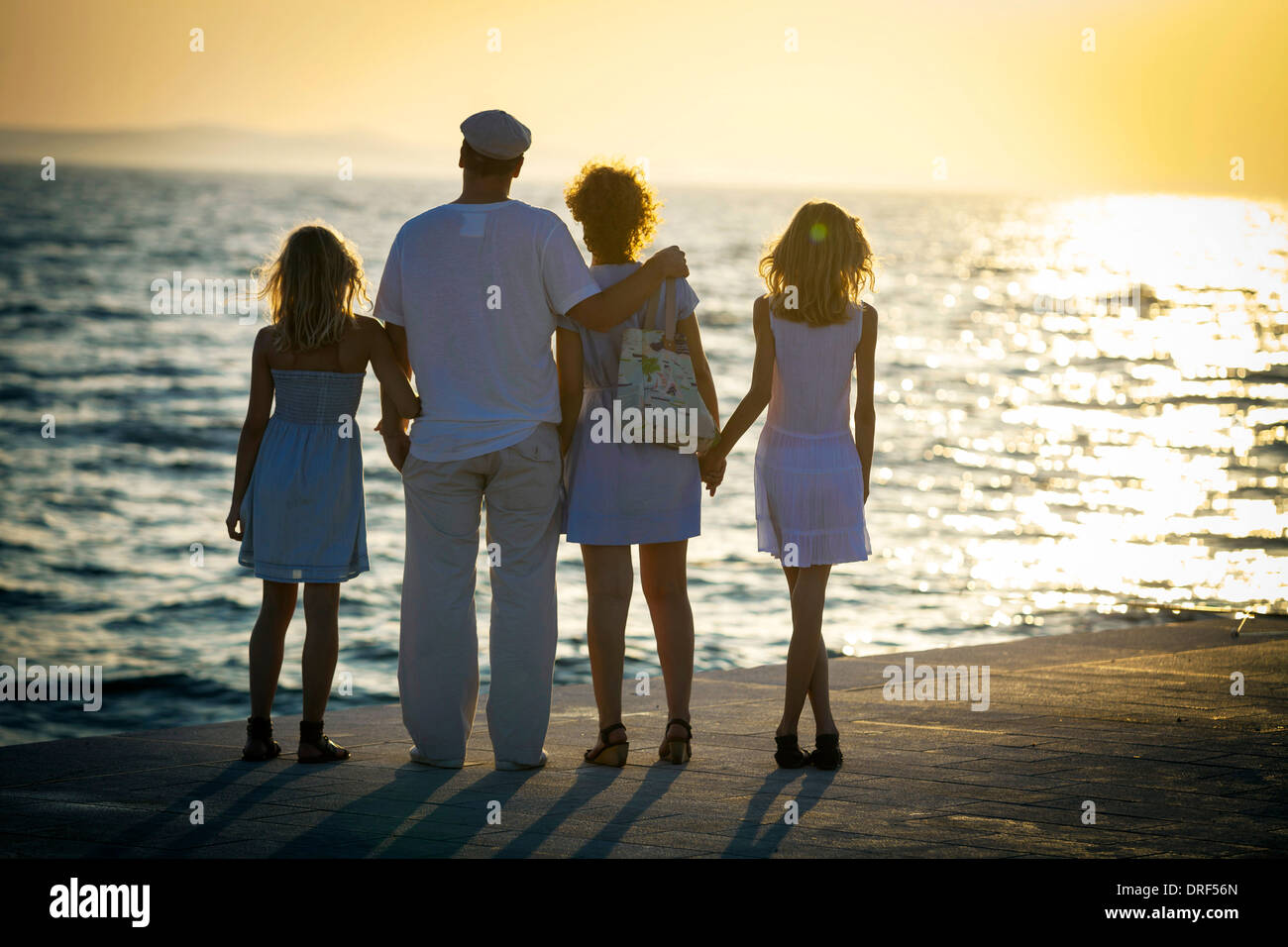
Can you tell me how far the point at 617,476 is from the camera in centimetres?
522

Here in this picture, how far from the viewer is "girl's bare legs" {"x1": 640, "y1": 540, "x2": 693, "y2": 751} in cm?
531

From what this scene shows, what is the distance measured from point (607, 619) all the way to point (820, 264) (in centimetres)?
144

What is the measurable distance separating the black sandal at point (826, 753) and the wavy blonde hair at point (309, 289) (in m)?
2.19

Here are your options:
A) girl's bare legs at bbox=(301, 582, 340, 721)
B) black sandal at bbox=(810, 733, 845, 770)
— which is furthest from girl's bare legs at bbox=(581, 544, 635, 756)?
girl's bare legs at bbox=(301, 582, 340, 721)

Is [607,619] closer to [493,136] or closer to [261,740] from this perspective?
[261,740]

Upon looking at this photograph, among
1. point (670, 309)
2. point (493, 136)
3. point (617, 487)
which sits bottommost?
point (617, 487)

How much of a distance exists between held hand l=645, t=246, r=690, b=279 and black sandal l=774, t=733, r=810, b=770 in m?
1.63

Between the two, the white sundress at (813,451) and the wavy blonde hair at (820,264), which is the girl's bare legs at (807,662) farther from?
the wavy blonde hair at (820,264)

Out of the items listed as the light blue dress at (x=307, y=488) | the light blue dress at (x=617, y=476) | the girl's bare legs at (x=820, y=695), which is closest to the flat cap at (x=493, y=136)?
the light blue dress at (x=617, y=476)

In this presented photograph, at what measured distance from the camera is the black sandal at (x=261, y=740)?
17.3 feet

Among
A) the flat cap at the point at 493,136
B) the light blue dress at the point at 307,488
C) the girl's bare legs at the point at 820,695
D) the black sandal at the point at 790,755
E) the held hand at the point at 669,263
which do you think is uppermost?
the flat cap at the point at 493,136

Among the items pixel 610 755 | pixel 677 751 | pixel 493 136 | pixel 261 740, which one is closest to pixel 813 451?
pixel 677 751

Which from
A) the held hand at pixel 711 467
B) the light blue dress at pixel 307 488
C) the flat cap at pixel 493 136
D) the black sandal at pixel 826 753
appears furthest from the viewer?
the held hand at pixel 711 467
